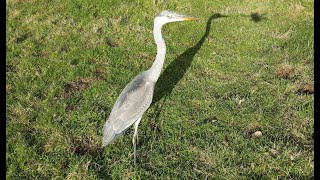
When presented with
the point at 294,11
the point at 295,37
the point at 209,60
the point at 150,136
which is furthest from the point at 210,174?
the point at 294,11

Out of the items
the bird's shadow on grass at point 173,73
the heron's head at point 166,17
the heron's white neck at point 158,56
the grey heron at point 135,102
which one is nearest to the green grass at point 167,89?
the bird's shadow on grass at point 173,73

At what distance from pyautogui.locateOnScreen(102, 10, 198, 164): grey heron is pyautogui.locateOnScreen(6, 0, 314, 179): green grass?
1.35 feet

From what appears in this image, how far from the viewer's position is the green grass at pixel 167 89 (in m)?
4.81

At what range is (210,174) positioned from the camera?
461cm

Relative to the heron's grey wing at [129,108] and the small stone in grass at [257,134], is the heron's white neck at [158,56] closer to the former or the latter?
the heron's grey wing at [129,108]

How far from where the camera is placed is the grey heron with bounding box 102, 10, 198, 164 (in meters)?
4.80

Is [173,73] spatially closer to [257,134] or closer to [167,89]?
[167,89]

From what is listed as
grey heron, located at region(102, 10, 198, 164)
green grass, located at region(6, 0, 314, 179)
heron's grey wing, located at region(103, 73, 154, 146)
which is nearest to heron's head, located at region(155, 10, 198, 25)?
Answer: grey heron, located at region(102, 10, 198, 164)

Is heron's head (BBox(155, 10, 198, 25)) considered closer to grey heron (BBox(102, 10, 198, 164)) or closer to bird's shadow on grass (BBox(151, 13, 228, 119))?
grey heron (BBox(102, 10, 198, 164))

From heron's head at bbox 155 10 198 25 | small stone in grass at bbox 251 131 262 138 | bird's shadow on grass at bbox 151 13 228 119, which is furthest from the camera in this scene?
bird's shadow on grass at bbox 151 13 228 119

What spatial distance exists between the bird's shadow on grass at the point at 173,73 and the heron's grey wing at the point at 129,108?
0.99 metres

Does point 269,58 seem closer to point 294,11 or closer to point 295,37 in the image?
point 295,37

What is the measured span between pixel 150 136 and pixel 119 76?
191 centimetres

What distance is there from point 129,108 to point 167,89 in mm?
1859
